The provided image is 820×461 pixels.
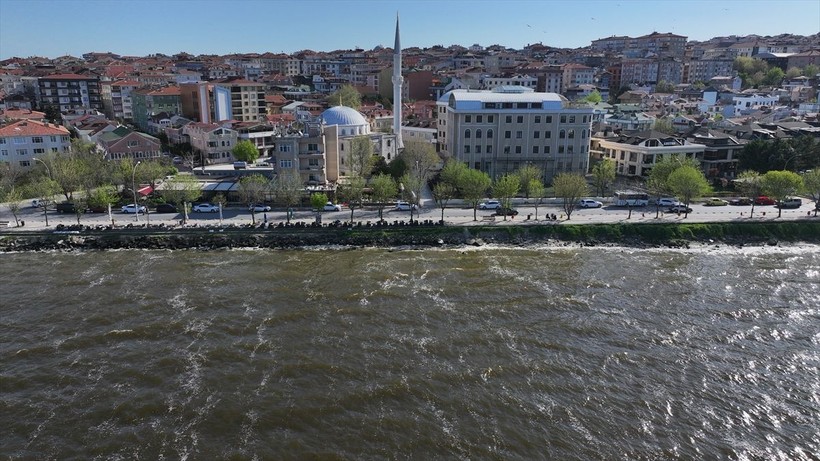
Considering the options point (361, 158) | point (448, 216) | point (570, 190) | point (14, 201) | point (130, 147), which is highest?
point (130, 147)

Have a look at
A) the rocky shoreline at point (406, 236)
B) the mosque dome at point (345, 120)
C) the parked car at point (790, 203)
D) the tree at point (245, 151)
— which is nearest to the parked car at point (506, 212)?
the rocky shoreline at point (406, 236)

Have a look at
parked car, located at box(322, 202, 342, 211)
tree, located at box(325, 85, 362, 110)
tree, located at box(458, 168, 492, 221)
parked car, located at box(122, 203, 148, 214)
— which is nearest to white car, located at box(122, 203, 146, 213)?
parked car, located at box(122, 203, 148, 214)

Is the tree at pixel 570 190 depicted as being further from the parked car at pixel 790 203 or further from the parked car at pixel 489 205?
the parked car at pixel 790 203

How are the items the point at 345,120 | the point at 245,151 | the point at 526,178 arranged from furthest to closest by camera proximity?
the point at 245,151, the point at 345,120, the point at 526,178

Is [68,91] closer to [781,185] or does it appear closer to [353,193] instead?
[353,193]

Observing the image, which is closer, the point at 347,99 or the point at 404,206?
the point at 404,206

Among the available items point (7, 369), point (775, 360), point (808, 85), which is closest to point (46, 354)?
point (7, 369)

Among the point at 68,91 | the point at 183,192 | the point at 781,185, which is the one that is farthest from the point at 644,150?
the point at 68,91
